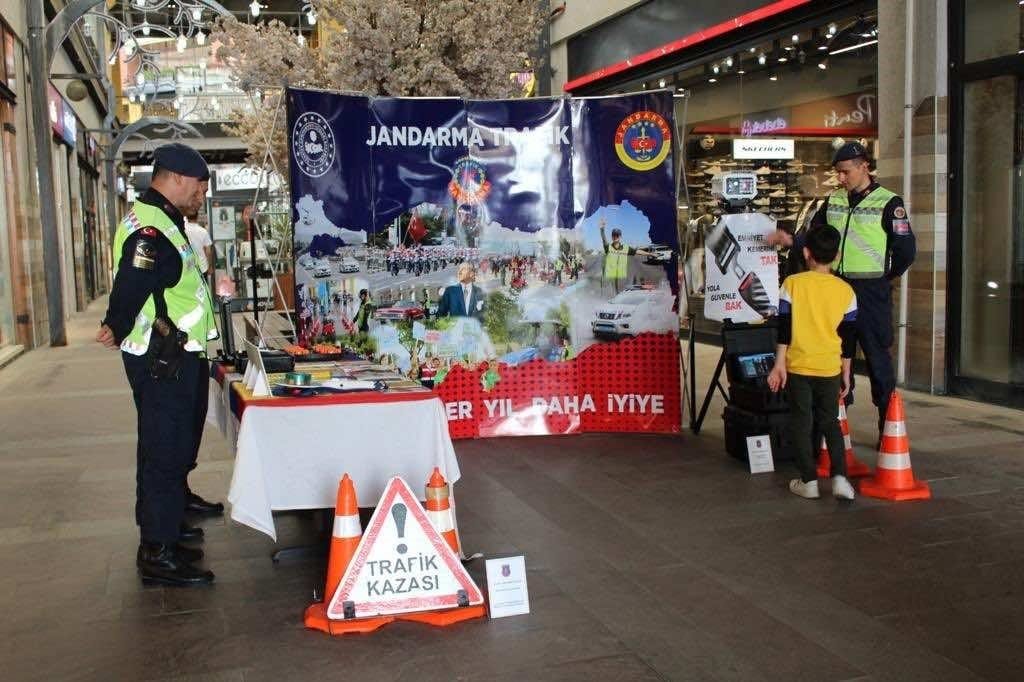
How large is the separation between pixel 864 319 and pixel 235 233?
1972 centimetres

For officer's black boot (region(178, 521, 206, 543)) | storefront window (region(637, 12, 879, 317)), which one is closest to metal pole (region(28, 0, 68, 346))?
storefront window (region(637, 12, 879, 317))

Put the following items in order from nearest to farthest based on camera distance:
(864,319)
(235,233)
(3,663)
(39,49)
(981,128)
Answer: (3,663) < (864,319) < (981,128) < (39,49) < (235,233)

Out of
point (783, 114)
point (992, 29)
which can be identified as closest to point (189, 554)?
point (992, 29)

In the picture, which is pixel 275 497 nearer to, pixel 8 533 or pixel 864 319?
pixel 8 533

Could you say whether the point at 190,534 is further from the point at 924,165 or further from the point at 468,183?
the point at 924,165

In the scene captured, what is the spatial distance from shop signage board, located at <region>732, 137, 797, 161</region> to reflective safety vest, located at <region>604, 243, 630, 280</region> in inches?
202

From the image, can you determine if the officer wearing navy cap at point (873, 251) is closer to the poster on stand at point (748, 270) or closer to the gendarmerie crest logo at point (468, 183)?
the poster on stand at point (748, 270)

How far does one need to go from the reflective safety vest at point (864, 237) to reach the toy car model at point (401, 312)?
299 cm

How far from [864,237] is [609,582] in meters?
3.29

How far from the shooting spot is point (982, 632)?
420cm

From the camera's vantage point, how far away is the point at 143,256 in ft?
15.4

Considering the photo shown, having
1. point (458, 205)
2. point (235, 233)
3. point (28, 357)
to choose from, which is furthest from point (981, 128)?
point (235, 233)

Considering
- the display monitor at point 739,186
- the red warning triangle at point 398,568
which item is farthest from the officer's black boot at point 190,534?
the display monitor at point 739,186

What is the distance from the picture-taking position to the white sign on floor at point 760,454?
6840 mm
